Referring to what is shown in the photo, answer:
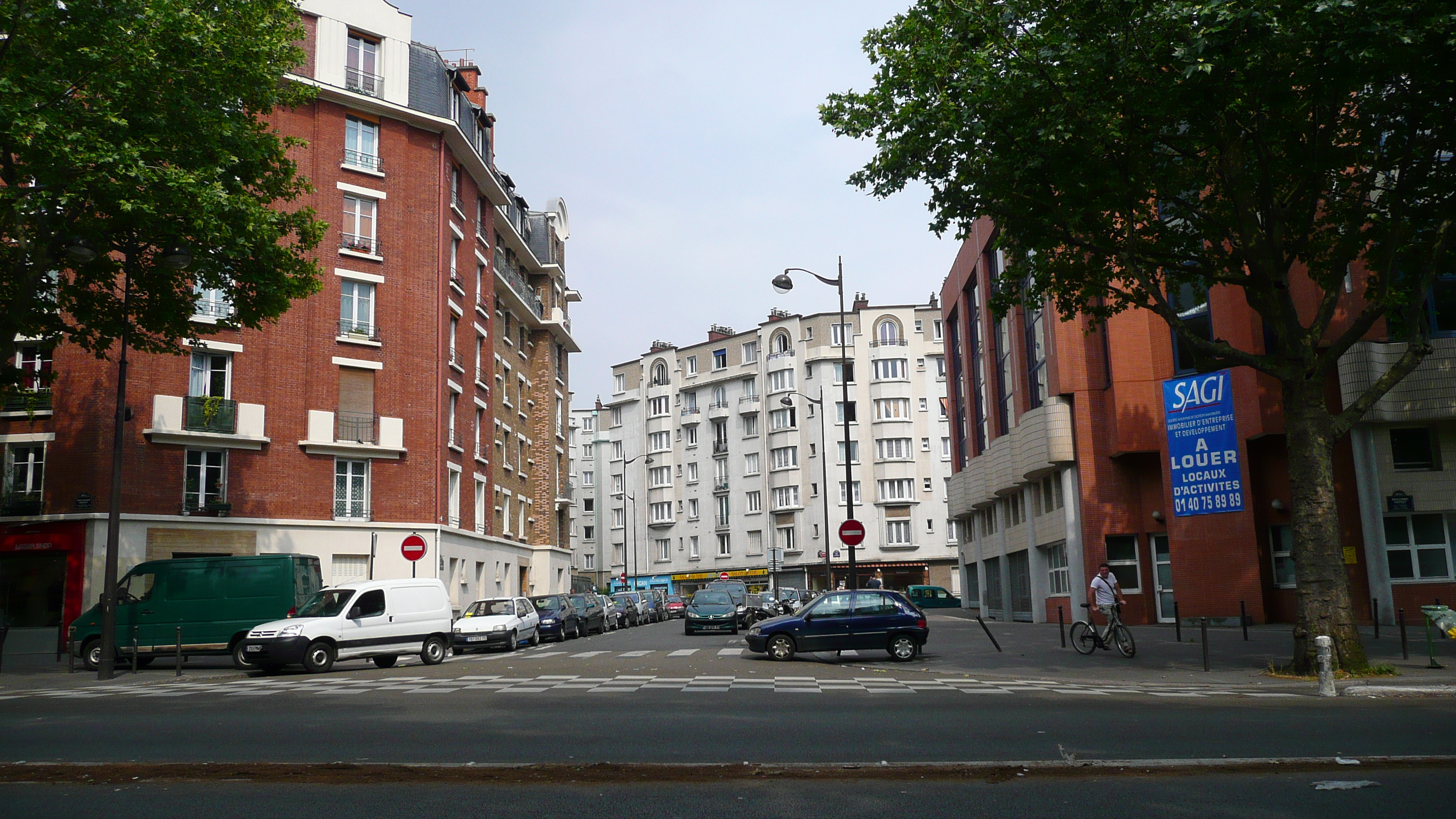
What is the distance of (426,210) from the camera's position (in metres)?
37.4

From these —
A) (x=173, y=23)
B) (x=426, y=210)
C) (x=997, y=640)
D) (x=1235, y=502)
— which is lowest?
(x=997, y=640)

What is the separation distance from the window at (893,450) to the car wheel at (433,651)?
189 feet

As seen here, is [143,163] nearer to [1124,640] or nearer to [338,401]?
[338,401]

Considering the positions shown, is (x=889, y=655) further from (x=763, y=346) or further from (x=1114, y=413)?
(x=763, y=346)

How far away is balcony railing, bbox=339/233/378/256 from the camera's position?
3503 centimetres

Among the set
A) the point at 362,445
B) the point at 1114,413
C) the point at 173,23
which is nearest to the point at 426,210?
the point at 362,445

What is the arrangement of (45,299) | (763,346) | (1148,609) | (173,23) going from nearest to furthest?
1. (173,23)
2. (45,299)
3. (1148,609)
4. (763,346)

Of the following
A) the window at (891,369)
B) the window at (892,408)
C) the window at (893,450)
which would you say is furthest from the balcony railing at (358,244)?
the window at (891,369)

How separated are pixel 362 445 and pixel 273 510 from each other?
343 cm

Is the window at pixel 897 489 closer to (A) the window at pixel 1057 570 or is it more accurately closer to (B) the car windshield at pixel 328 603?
(A) the window at pixel 1057 570

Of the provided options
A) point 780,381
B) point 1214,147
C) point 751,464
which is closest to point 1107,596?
point 1214,147

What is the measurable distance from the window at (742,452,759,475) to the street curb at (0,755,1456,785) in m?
74.3

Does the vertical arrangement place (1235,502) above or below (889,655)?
above

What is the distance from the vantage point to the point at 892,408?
3091 inches
